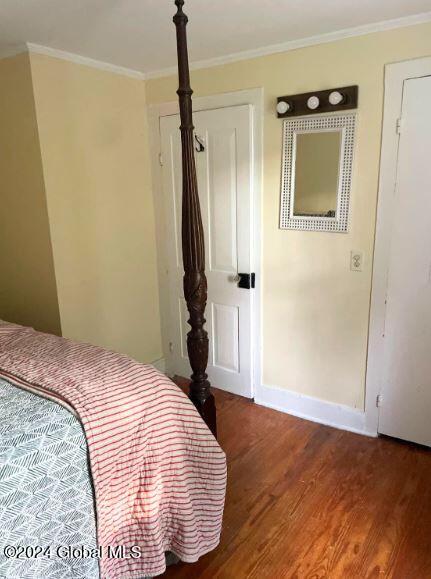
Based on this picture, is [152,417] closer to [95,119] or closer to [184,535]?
[184,535]

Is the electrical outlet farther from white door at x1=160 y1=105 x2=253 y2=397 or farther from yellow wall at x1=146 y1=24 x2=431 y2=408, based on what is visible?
white door at x1=160 y1=105 x2=253 y2=397

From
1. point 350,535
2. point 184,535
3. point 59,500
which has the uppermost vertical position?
point 59,500

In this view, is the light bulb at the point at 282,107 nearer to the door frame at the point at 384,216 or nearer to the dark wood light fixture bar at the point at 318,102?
the dark wood light fixture bar at the point at 318,102

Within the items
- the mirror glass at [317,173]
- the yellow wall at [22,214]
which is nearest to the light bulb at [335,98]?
the mirror glass at [317,173]

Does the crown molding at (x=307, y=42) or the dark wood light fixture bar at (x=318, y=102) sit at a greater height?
the crown molding at (x=307, y=42)

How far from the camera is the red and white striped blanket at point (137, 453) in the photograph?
131 cm

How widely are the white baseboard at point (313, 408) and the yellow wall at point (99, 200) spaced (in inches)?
38.8

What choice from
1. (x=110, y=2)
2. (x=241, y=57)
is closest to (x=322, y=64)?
(x=241, y=57)

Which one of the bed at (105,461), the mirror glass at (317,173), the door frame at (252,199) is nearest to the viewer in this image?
the bed at (105,461)

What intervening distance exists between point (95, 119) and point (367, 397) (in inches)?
92.9

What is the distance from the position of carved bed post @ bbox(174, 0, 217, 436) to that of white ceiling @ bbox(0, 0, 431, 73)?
15.3 inches

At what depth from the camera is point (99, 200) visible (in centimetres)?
267

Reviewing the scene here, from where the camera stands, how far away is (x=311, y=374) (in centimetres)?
266

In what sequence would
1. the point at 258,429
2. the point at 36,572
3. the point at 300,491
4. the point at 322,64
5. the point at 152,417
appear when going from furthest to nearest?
the point at 258,429 < the point at 322,64 < the point at 300,491 < the point at 152,417 < the point at 36,572
